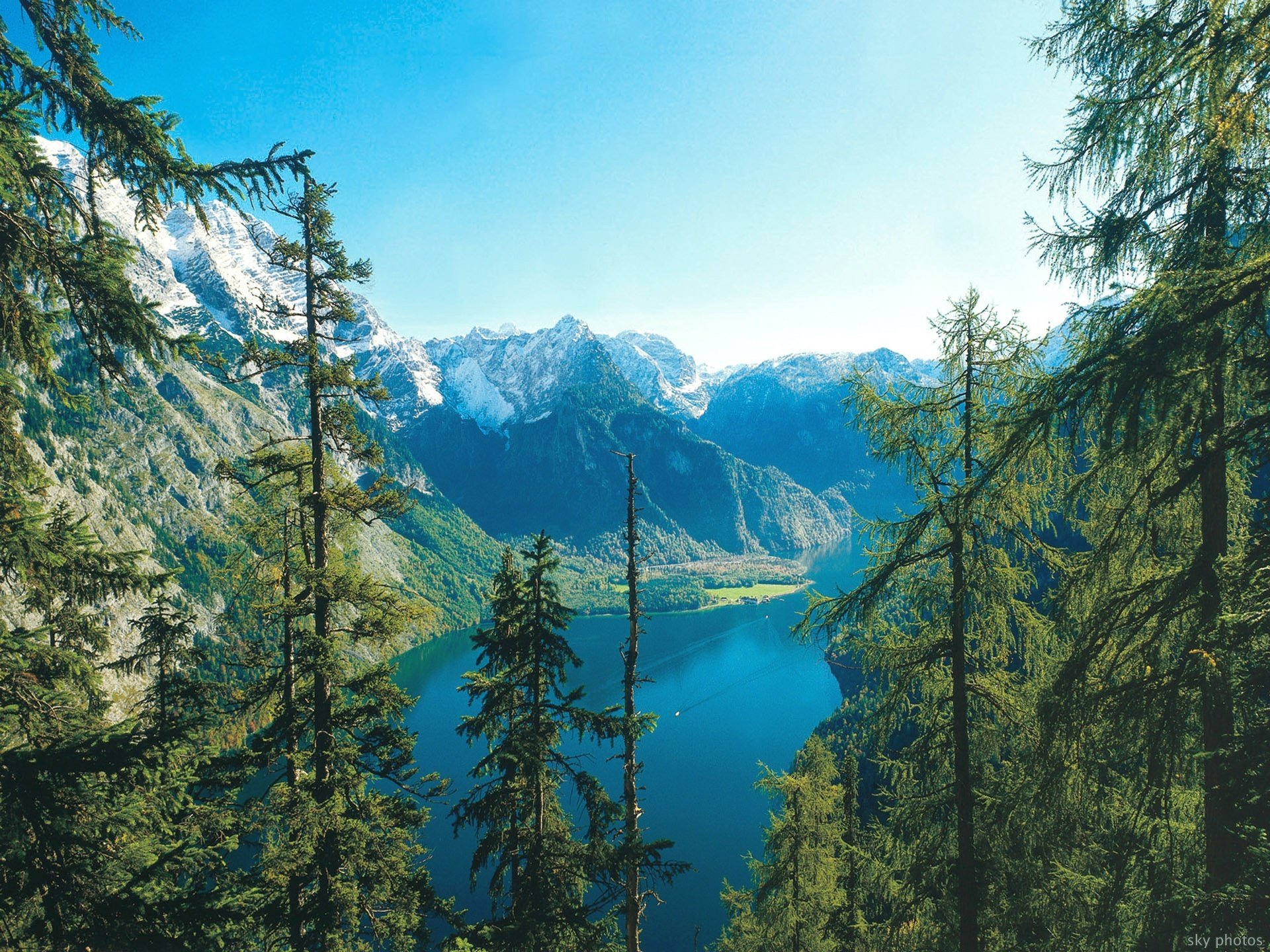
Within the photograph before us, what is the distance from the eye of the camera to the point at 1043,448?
240 inches

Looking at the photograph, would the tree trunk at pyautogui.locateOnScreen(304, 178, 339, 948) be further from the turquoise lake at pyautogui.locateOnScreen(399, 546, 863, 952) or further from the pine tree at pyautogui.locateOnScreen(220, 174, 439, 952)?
the turquoise lake at pyautogui.locateOnScreen(399, 546, 863, 952)

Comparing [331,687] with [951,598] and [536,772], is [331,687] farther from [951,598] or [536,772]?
[951,598]

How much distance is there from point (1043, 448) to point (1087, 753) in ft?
11.6

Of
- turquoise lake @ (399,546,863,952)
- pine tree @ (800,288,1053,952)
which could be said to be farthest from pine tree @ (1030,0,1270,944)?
turquoise lake @ (399,546,863,952)

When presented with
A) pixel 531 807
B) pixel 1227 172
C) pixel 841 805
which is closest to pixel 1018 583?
pixel 1227 172

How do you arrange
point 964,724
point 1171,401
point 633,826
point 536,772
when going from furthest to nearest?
point 633,826, point 536,772, point 964,724, point 1171,401

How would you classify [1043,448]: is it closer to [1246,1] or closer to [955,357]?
[955,357]

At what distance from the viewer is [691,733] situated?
95375 mm

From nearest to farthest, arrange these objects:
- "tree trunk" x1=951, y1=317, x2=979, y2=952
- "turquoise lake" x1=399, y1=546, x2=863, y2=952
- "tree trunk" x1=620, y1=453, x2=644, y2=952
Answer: "tree trunk" x1=951, y1=317, x2=979, y2=952 → "tree trunk" x1=620, y1=453, x2=644, y2=952 → "turquoise lake" x1=399, y1=546, x2=863, y2=952

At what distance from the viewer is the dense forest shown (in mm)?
5137

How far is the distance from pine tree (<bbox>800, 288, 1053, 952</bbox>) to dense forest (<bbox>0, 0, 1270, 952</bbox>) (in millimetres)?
66

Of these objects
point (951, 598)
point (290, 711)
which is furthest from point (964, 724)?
point (290, 711)

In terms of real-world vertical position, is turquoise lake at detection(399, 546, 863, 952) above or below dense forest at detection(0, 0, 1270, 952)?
below

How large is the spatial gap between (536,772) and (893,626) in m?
7.39
